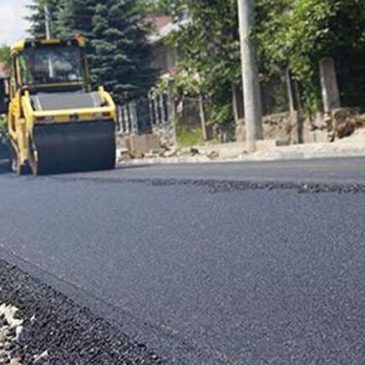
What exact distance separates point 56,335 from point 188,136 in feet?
86.6

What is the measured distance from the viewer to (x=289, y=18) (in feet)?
75.3

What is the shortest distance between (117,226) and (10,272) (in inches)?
67.9

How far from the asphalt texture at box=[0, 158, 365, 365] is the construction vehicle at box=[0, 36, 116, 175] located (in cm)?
754

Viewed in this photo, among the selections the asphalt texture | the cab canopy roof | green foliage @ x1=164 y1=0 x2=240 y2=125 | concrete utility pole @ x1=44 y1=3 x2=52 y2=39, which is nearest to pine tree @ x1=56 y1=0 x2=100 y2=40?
concrete utility pole @ x1=44 y1=3 x2=52 y2=39

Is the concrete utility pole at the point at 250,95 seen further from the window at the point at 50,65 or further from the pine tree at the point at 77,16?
the pine tree at the point at 77,16

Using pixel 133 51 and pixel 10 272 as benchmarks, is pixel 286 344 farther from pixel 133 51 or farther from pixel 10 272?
pixel 133 51

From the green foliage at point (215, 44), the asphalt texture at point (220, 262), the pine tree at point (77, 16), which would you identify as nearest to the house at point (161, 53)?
the pine tree at point (77, 16)

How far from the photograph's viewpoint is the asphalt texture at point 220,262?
14.7ft

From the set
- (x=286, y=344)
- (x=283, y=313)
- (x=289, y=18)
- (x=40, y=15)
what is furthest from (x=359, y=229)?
(x=40, y=15)

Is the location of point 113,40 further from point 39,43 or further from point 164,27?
point 39,43

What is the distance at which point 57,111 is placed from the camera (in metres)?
19.3

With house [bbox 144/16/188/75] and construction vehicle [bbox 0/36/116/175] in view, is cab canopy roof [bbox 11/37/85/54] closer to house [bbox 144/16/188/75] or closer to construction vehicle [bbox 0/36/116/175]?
construction vehicle [bbox 0/36/116/175]

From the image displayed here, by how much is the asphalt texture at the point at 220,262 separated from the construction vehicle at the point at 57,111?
24.7 ft

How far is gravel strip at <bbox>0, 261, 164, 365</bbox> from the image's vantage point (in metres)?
4.52
